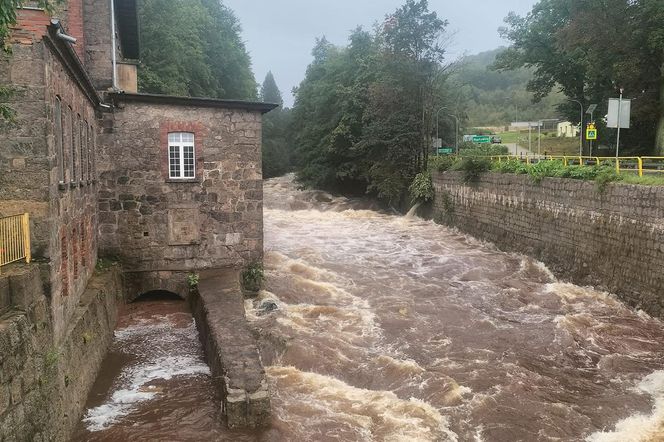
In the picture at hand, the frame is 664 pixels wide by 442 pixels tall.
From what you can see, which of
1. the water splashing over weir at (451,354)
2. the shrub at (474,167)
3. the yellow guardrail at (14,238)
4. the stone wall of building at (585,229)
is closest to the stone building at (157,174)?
the water splashing over weir at (451,354)

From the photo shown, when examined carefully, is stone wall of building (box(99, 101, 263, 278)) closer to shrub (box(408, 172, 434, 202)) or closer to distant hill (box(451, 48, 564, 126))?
shrub (box(408, 172, 434, 202))

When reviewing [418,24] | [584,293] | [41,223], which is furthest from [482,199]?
[41,223]

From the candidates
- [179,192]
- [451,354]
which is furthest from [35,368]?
[179,192]

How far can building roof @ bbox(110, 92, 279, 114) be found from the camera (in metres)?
14.7

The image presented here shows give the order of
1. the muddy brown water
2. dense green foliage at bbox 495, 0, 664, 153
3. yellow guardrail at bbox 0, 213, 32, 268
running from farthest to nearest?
dense green foliage at bbox 495, 0, 664, 153 → the muddy brown water → yellow guardrail at bbox 0, 213, 32, 268

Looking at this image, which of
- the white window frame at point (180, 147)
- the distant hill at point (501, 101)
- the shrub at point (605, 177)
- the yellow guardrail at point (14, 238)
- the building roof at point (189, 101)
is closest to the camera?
the yellow guardrail at point (14, 238)

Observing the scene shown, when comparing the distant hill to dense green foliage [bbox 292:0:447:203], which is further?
the distant hill

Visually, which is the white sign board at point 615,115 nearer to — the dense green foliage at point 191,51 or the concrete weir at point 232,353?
the concrete weir at point 232,353

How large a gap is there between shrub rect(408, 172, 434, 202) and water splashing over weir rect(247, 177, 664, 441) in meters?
13.1

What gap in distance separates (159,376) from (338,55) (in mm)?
45673

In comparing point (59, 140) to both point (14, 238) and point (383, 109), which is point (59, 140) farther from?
point (383, 109)

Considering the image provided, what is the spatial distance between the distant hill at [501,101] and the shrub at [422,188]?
116ft

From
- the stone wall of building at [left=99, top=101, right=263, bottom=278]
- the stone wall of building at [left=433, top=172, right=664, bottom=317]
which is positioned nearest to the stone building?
the stone wall of building at [left=99, top=101, right=263, bottom=278]

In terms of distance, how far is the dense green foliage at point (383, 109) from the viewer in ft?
123
